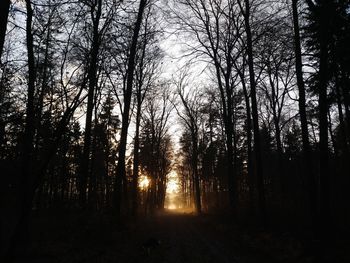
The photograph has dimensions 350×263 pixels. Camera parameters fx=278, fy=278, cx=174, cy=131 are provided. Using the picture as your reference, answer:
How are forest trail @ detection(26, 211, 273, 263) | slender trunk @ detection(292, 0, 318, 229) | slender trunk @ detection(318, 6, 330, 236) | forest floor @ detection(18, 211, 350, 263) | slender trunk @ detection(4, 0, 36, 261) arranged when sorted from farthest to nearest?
slender trunk @ detection(292, 0, 318, 229)
slender trunk @ detection(318, 6, 330, 236)
forest trail @ detection(26, 211, 273, 263)
forest floor @ detection(18, 211, 350, 263)
slender trunk @ detection(4, 0, 36, 261)

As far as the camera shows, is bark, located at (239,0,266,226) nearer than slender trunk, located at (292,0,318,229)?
No

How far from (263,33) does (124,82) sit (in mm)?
10860

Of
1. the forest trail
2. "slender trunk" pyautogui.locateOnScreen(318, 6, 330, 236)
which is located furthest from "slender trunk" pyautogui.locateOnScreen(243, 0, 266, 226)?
"slender trunk" pyautogui.locateOnScreen(318, 6, 330, 236)

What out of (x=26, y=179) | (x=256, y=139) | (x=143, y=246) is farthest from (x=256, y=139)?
(x=26, y=179)

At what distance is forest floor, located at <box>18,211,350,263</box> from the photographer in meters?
9.22

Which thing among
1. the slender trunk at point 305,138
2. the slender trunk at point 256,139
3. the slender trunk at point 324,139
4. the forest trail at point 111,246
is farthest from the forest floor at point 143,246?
the slender trunk at point 305,138

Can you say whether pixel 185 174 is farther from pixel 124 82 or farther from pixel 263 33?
pixel 263 33

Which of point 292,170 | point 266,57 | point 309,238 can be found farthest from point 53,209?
point 292,170

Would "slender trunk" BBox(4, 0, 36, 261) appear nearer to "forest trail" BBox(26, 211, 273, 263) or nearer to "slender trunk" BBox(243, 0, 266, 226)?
"forest trail" BBox(26, 211, 273, 263)

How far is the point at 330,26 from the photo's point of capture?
1182cm

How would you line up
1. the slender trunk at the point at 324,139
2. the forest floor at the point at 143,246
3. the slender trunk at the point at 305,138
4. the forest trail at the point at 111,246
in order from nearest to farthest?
the forest floor at the point at 143,246
the forest trail at the point at 111,246
the slender trunk at the point at 324,139
the slender trunk at the point at 305,138

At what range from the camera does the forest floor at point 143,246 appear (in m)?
9.22

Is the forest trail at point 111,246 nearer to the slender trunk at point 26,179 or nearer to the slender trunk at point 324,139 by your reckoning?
the slender trunk at point 26,179

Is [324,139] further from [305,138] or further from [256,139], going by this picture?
[256,139]
